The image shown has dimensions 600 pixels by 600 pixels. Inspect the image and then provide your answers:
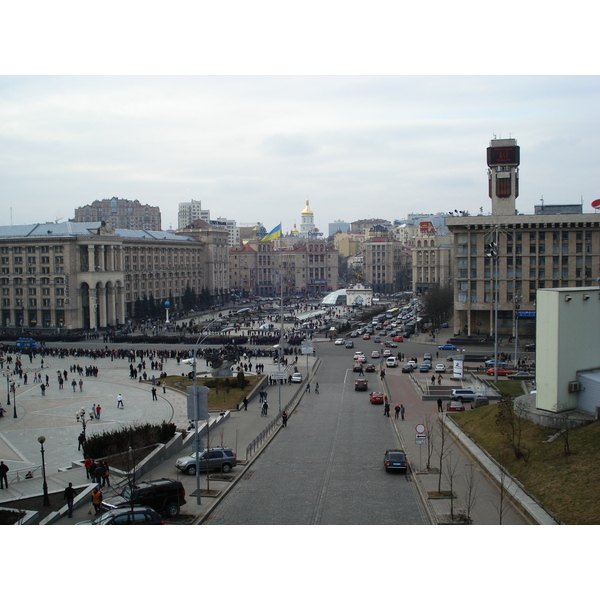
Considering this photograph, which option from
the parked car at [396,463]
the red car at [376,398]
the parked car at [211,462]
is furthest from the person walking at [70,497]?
the red car at [376,398]

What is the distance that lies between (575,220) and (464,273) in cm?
1057

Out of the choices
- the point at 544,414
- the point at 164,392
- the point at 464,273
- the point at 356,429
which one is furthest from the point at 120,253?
the point at 544,414

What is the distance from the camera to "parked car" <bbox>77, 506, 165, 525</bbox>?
16828 millimetres

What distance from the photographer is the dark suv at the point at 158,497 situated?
18734 mm

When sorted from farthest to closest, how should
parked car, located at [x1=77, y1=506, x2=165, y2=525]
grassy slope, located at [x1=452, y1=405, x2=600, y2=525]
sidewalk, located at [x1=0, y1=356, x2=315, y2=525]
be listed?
1. sidewalk, located at [x1=0, y1=356, x2=315, y2=525]
2. grassy slope, located at [x1=452, y1=405, x2=600, y2=525]
3. parked car, located at [x1=77, y1=506, x2=165, y2=525]

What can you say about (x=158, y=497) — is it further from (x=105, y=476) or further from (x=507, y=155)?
(x=507, y=155)

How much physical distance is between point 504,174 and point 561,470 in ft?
171

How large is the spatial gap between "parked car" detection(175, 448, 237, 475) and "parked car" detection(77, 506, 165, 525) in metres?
6.07

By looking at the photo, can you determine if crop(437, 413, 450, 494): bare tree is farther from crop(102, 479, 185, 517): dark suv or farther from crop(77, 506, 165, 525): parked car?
crop(77, 506, 165, 525): parked car

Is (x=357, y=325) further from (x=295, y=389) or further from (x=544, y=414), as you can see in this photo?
(x=544, y=414)

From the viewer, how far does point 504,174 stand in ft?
221

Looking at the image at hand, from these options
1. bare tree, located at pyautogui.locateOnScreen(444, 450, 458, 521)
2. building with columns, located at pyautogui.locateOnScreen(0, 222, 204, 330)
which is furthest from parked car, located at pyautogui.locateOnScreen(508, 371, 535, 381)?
building with columns, located at pyautogui.locateOnScreen(0, 222, 204, 330)

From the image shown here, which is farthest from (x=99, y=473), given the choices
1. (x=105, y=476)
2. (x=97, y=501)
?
(x=97, y=501)

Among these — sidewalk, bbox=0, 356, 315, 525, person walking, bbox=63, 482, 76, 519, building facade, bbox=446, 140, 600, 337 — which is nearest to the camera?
person walking, bbox=63, 482, 76, 519
